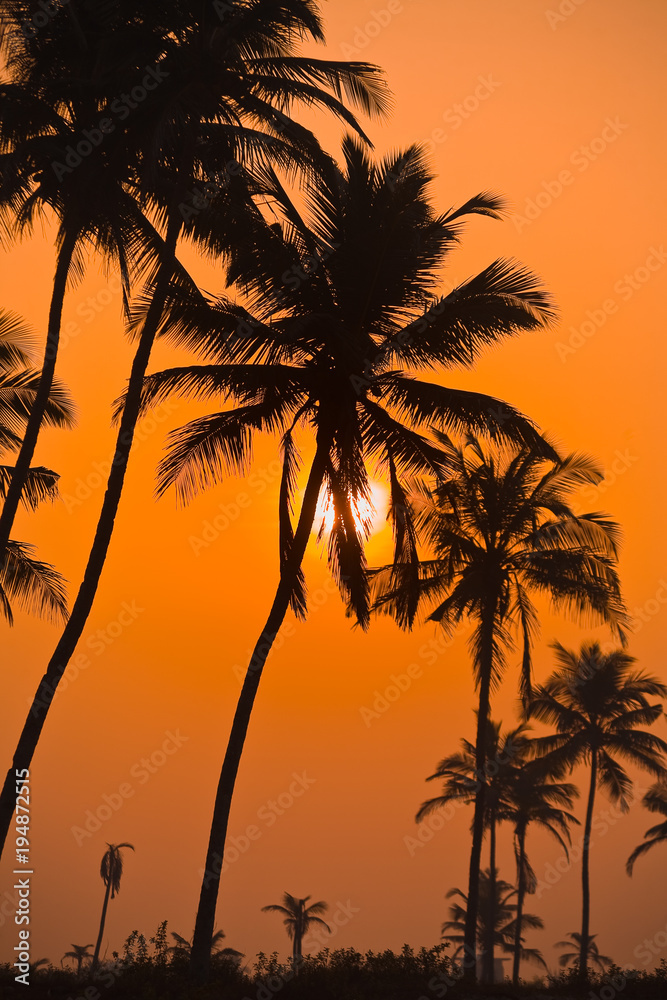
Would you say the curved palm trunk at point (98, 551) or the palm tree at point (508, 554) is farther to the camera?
the palm tree at point (508, 554)

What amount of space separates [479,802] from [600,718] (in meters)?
17.6

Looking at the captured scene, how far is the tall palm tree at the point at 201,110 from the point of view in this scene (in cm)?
1402

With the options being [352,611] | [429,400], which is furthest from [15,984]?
[429,400]

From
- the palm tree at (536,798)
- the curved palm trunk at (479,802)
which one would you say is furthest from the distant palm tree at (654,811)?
the curved palm trunk at (479,802)

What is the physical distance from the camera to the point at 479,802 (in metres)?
21.7

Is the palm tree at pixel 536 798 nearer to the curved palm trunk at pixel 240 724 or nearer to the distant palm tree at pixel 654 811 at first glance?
the distant palm tree at pixel 654 811

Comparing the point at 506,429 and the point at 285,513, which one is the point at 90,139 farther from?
the point at 506,429

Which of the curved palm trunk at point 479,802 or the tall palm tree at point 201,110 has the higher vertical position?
the tall palm tree at point 201,110

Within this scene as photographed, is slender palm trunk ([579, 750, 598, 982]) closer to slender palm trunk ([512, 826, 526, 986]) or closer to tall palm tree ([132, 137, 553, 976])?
slender palm trunk ([512, 826, 526, 986])

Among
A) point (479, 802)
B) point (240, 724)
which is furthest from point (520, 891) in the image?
point (240, 724)

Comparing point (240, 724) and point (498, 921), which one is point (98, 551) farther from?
point (498, 921)

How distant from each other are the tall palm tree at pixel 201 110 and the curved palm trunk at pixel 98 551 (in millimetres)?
20

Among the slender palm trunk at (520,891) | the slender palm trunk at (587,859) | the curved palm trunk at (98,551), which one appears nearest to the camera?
the curved palm trunk at (98,551)

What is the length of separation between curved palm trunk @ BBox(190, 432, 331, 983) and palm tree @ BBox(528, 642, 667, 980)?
24.4 m
